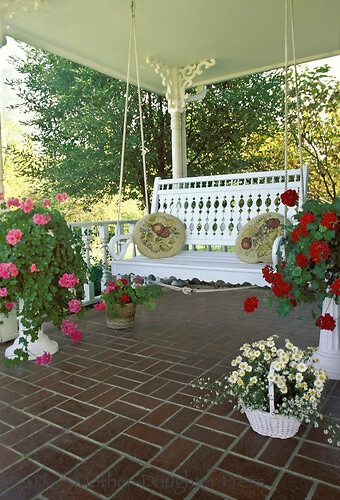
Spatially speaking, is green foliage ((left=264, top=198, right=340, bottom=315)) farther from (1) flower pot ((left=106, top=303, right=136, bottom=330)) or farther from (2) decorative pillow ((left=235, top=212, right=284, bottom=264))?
(1) flower pot ((left=106, top=303, right=136, bottom=330))

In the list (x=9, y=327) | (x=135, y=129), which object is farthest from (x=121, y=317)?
(x=135, y=129)

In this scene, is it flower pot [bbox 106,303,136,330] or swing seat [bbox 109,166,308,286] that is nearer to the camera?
swing seat [bbox 109,166,308,286]

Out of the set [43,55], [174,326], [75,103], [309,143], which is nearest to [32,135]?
[75,103]

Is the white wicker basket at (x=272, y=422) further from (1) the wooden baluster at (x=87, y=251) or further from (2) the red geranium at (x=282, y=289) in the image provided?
(1) the wooden baluster at (x=87, y=251)

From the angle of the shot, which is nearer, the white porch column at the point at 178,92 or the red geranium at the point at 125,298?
the red geranium at the point at 125,298

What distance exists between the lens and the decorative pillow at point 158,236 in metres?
3.33

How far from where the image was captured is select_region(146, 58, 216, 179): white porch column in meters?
4.05

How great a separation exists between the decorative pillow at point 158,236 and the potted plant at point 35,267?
1012 millimetres

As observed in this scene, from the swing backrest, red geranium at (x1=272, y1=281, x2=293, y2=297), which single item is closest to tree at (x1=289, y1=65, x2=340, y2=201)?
the swing backrest

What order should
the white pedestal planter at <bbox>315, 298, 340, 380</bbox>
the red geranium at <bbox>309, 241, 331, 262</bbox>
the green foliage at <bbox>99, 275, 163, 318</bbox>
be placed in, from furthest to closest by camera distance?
the green foliage at <bbox>99, 275, 163, 318</bbox>, the white pedestal planter at <bbox>315, 298, 340, 380</bbox>, the red geranium at <bbox>309, 241, 331, 262</bbox>

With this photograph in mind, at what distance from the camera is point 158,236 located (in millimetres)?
3396

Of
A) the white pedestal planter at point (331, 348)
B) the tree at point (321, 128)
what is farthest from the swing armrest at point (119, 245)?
the tree at point (321, 128)

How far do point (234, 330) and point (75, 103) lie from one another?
4.96m

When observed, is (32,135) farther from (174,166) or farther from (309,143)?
(309,143)
